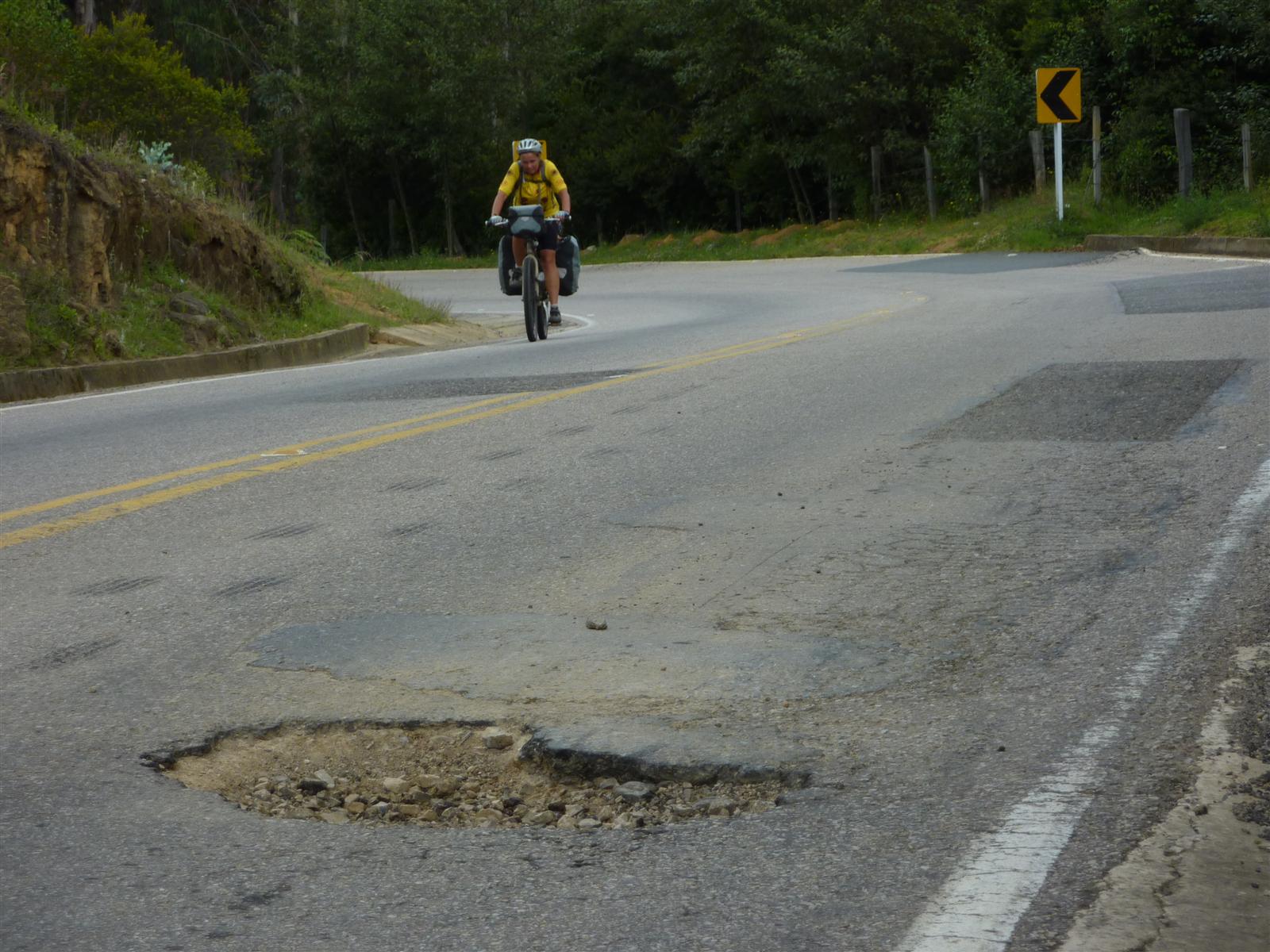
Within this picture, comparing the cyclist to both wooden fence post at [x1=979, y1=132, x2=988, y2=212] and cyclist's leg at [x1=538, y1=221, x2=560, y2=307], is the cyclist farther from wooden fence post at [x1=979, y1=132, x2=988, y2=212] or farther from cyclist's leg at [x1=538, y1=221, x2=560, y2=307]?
wooden fence post at [x1=979, y1=132, x2=988, y2=212]

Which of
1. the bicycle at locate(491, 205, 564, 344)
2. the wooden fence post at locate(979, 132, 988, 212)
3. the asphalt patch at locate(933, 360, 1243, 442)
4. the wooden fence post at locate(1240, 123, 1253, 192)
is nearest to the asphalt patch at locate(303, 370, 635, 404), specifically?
the bicycle at locate(491, 205, 564, 344)

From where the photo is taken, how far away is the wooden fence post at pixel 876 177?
127ft

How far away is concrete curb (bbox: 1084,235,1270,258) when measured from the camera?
21.8 m

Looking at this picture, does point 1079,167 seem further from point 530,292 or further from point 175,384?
point 175,384

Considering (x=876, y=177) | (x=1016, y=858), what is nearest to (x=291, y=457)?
(x=1016, y=858)

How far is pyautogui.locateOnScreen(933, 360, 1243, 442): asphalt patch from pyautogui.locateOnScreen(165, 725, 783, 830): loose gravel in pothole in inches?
177

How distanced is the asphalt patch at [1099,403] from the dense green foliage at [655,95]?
48.6ft

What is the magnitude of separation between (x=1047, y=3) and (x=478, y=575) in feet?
113

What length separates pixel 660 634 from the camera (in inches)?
179

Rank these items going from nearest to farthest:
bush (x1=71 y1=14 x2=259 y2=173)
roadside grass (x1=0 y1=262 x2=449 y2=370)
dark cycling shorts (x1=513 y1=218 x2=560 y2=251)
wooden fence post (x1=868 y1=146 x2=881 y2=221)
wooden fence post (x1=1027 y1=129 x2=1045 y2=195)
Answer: roadside grass (x1=0 y1=262 x2=449 y2=370) → dark cycling shorts (x1=513 y1=218 x2=560 y2=251) → bush (x1=71 y1=14 x2=259 y2=173) → wooden fence post (x1=1027 y1=129 x2=1045 y2=195) → wooden fence post (x1=868 y1=146 x2=881 y2=221)

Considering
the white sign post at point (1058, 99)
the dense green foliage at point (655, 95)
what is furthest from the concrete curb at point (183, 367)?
the white sign post at point (1058, 99)

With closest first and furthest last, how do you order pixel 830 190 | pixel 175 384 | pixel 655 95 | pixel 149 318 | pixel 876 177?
pixel 175 384 → pixel 149 318 → pixel 876 177 → pixel 830 190 → pixel 655 95

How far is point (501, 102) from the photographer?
47406mm

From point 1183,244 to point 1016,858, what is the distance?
22.2m
